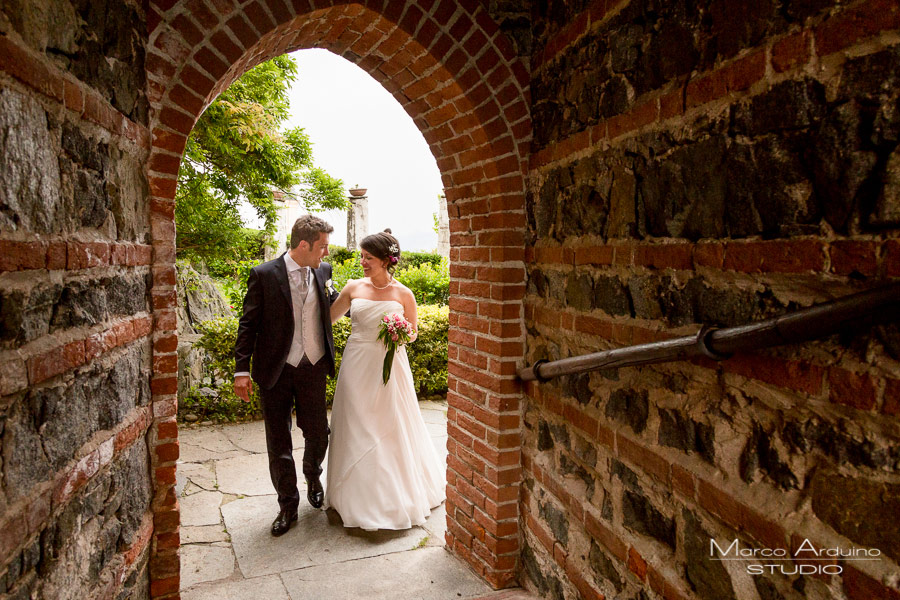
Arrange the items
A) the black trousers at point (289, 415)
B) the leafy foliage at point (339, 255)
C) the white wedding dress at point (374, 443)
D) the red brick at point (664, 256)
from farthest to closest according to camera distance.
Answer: the leafy foliage at point (339, 255), the white wedding dress at point (374, 443), the black trousers at point (289, 415), the red brick at point (664, 256)

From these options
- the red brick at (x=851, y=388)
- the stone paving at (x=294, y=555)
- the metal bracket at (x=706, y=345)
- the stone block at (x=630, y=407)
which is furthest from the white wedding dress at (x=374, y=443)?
the red brick at (x=851, y=388)

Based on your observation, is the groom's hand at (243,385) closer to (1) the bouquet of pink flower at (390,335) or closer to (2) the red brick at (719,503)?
(1) the bouquet of pink flower at (390,335)

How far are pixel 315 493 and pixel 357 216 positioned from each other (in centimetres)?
1534

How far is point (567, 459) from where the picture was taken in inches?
105

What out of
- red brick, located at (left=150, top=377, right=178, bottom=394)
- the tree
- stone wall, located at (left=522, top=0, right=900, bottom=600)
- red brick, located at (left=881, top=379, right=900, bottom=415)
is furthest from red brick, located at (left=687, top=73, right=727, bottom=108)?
the tree

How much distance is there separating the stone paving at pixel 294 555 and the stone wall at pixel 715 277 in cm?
88

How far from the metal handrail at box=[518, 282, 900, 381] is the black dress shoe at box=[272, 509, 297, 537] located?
8.51ft

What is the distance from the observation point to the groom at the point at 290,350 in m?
3.71

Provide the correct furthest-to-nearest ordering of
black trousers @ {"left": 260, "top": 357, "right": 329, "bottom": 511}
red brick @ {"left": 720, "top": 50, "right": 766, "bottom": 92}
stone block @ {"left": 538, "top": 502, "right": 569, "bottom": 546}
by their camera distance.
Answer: black trousers @ {"left": 260, "top": 357, "right": 329, "bottom": 511}
stone block @ {"left": 538, "top": 502, "right": 569, "bottom": 546}
red brick @ {"left": 720, "top": 50, "right": 766, "bottom": 92}

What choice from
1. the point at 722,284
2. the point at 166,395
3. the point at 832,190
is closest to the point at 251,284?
the point at 166,395

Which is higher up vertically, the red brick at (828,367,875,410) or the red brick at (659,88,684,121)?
the red brick at (659,88,684,121)

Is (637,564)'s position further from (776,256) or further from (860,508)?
(776,256)

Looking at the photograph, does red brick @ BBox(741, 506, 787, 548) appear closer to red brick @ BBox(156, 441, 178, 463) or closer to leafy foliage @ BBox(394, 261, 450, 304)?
red brick @ BBox(156, 441, 178, 463)

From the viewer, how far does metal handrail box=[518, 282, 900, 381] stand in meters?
1.16
